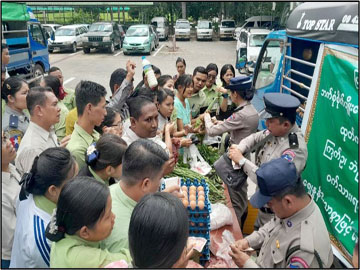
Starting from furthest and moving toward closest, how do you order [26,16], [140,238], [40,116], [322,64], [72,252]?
[26,16] → [322,64] → [40,116] → [72,252] → [140,238]

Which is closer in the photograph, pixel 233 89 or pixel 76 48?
pixel 233 89

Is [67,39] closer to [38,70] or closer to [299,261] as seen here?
[38,70]

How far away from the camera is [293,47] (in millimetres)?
5180

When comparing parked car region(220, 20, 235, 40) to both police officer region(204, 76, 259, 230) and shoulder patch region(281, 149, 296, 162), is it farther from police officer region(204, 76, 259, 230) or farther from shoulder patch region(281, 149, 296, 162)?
shoulder patch region(281, 149, 296, 162)

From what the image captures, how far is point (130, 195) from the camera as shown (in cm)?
217

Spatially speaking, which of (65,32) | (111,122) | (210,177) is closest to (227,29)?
(65,32)

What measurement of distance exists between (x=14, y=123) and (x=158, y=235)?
316 cm

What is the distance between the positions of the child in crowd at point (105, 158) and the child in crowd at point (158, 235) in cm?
95

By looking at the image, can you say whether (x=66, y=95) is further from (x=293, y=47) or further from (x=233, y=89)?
(x=293, y=47)

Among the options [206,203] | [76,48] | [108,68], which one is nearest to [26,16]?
[108,68]

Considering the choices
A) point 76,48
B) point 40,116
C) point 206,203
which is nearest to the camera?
point 206,203

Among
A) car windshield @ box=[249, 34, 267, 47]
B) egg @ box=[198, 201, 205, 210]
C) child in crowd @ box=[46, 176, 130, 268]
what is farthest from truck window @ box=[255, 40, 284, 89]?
car windshield @ box=[249, 34, 267, 47]

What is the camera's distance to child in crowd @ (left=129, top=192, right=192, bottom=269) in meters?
1.53

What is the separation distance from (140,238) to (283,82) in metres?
4.46
